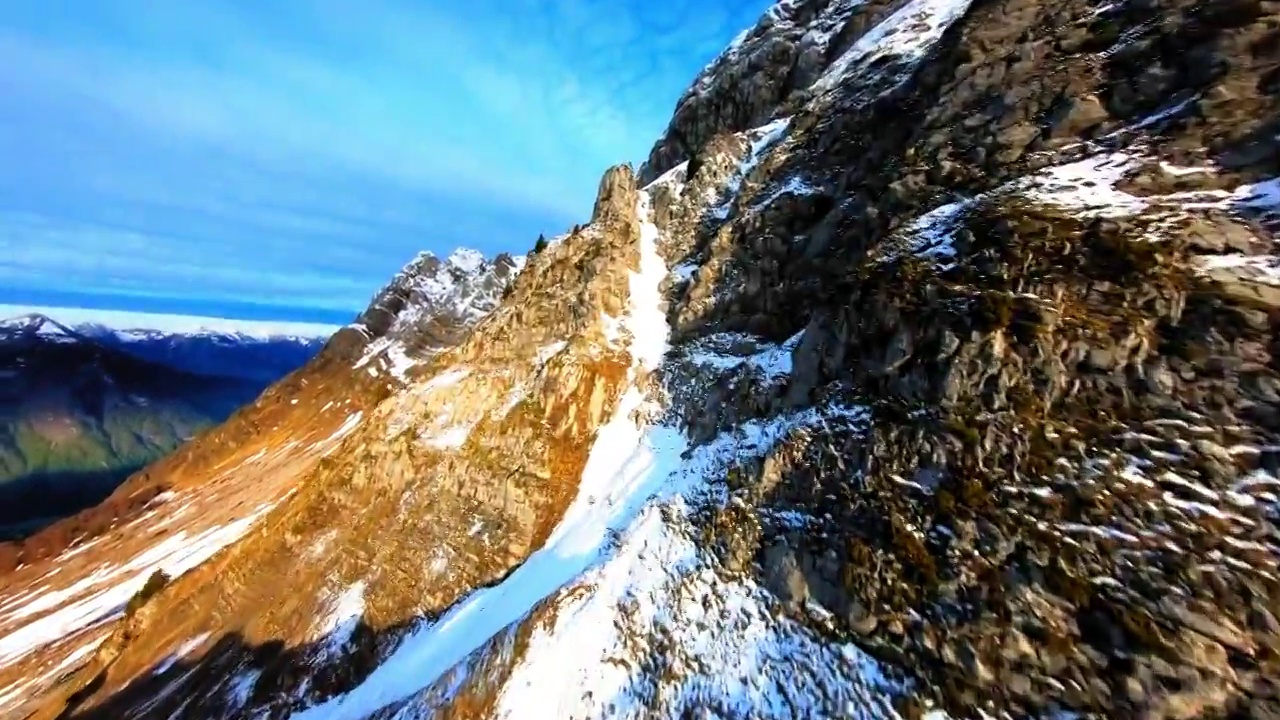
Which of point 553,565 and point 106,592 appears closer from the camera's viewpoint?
point 553,565

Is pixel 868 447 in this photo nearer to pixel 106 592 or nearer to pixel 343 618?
pixel 343 618

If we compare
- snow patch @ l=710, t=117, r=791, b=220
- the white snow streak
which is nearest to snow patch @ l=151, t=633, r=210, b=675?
the white snow streak

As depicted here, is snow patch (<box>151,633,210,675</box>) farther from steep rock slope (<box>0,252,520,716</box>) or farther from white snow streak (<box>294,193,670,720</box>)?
white snow streak (<box>294,193,670,720</box>)

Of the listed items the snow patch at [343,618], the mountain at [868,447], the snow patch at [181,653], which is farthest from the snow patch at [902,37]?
the snow patch at [181,653]

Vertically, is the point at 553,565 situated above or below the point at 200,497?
above

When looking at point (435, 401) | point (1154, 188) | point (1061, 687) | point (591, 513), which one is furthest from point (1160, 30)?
point (435, 401)

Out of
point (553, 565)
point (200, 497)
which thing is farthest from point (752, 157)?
point (200, 497)
